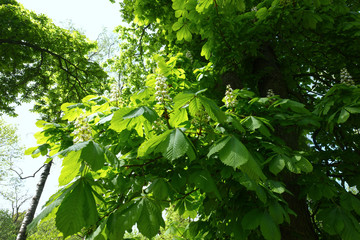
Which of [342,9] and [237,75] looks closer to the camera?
[342,9]

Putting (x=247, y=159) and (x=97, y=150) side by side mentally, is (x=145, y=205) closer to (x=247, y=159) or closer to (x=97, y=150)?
(x=97, y=150)

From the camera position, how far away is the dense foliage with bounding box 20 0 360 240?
1059 millimetres

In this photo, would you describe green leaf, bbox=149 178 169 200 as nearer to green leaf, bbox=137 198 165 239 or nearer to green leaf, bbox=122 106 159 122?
green leaf, bbox=137 198 165 239

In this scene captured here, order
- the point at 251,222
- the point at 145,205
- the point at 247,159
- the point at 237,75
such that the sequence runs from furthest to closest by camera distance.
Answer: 1. the point at 237,75
2. the point at 251,222
3. the point at 145,205
4. the point at 247,159

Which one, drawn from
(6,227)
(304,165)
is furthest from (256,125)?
(6,227)

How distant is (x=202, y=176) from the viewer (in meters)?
1.30

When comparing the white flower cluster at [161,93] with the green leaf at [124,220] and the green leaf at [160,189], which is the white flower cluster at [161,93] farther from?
the green leaf at [124,220]

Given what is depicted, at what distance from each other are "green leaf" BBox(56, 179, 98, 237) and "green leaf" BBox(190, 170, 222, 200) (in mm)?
574

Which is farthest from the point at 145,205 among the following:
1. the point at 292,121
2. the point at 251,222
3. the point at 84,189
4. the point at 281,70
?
the point at 281,70

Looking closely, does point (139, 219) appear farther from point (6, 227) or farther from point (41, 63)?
point (6, 227)

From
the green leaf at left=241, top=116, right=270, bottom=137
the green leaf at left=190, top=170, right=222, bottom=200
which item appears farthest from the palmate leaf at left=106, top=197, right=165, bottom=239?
the green leaf at left=241, top=116, right=270, bottom=137

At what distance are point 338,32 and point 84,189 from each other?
11.7 ft

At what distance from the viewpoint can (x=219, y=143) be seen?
1124mm

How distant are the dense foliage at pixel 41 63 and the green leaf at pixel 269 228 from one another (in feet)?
26.2
